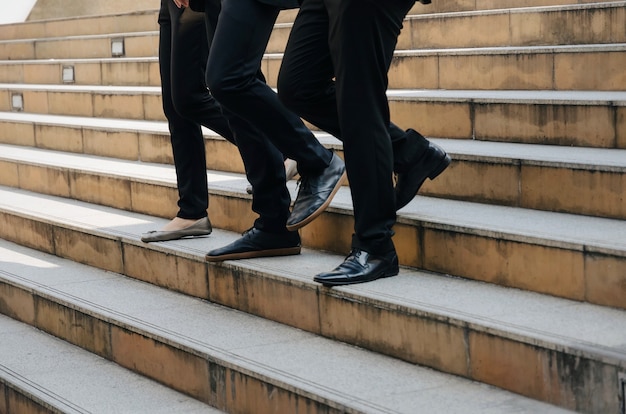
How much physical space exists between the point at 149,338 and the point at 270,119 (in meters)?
0.93

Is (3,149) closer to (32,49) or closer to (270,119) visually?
(32,49)

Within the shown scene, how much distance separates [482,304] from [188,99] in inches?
69.0

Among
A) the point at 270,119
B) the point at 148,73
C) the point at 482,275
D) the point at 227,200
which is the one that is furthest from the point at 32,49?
the point at 482,275

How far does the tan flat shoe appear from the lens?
4594 mm

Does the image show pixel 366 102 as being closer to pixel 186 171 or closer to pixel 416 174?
pixel 416 174

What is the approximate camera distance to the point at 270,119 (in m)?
3.86

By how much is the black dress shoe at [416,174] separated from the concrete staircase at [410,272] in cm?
8

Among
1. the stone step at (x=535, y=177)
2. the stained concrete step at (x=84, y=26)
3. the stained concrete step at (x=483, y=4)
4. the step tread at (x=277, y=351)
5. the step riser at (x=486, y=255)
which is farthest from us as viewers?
the stained concrete step at (x=84, y=26)

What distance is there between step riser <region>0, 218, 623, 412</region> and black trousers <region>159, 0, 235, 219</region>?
1.14 ft

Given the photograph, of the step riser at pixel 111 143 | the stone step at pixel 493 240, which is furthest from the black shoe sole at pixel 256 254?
the step riser at pixel 111 143

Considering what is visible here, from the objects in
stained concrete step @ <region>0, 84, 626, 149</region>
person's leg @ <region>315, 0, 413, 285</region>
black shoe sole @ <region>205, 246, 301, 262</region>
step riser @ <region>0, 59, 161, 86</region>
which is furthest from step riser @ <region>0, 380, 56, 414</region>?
step riser @ <region>0, 59, 161, 86</region>

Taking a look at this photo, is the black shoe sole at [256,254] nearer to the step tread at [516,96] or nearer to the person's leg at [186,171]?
the person's leg at [186,171]

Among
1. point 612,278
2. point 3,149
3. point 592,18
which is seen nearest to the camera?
point 612,278

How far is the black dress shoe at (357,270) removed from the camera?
3525mm
